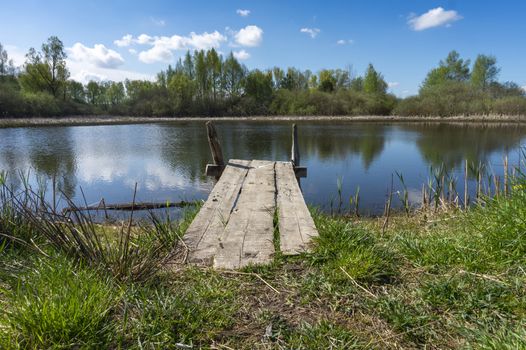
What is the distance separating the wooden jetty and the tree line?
53.6m

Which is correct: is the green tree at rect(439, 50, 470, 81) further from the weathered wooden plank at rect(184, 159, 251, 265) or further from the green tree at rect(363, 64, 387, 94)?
the weathered wooden plank at rect(184, 159, 251, 265)

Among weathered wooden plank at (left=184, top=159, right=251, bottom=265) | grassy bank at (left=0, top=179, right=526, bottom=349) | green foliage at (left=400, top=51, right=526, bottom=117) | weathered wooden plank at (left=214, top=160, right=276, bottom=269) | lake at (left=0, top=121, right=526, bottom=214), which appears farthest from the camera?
green foliage at (left=400, top=51, right=526, bottom=117)

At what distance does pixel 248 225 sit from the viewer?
11.7 ft

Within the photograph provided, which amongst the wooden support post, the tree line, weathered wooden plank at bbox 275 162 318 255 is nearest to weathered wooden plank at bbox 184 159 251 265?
weathered wooden plank at bbox 275 162 318 255

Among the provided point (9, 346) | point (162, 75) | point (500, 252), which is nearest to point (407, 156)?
point (500, 252)

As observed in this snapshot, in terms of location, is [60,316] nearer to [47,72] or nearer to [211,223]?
[211,223]

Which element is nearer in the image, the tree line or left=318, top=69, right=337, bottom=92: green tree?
the tree line

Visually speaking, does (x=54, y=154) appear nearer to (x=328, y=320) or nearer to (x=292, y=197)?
(x=292, y=197)

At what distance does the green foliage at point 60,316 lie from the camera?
160 cm

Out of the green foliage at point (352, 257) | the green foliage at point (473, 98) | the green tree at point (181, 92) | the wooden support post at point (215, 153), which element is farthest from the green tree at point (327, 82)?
the green foliage at point (352, 257)

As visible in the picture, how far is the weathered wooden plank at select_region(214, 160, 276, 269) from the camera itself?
277 centimetres

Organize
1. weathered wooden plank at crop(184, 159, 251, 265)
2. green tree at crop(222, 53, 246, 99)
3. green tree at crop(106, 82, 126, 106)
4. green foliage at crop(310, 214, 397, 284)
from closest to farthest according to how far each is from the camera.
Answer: green foliage at crop(310, 214, 397, 284), weathered wooden plank at crop(184, 159, 251, 265), green tree at crop(222, 53, 246, 99), green tree at crop(106, 82, 126, 106)

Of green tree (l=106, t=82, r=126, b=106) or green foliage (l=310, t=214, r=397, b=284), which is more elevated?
green tree (l=106, t=82, r=126, b=106)

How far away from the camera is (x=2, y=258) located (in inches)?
107
